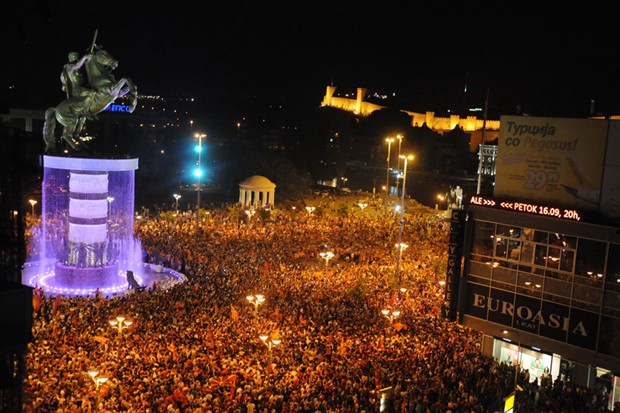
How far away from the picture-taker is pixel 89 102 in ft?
116

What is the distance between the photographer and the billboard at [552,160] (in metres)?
24.5

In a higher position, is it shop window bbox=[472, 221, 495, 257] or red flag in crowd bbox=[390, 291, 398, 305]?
shop window bbox=[472, 221, 495, 257]

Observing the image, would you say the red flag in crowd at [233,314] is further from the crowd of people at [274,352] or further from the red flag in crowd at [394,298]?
the red flag in crowd at [394,298]

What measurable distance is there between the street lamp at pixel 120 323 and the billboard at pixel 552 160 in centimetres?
1549

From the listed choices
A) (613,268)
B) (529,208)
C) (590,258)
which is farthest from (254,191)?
(613,268)

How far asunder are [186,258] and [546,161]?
71.9ft

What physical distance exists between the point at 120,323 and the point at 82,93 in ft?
54.0

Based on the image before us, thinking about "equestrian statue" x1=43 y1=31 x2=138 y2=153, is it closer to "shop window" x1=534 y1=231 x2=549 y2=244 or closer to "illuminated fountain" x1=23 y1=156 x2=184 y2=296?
"illuminated fountain" x1=23 y1=156 x2=184 y2=296

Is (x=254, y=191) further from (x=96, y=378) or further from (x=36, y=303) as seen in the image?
(x=96, y=378)

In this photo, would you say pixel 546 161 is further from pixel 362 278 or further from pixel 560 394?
pixel 362 278

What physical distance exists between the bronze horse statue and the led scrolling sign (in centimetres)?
2006

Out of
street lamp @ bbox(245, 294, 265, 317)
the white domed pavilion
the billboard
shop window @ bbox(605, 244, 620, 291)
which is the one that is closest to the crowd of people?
street lamp @ bbox(245, 294, 265, 317)

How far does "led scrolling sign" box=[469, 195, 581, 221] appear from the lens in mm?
23984

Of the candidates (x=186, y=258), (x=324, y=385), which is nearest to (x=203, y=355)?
(x=324, y=385)
